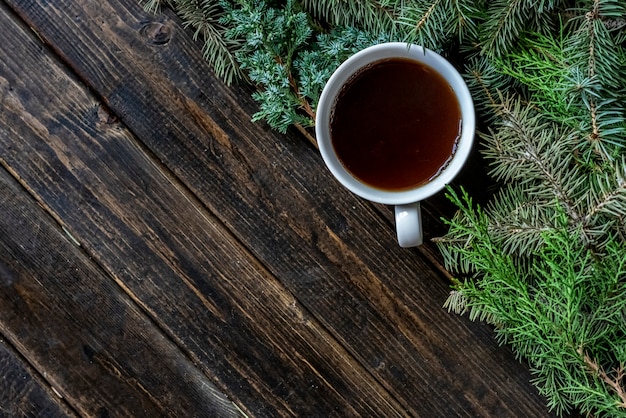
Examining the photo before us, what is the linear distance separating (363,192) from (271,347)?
0.27 metres

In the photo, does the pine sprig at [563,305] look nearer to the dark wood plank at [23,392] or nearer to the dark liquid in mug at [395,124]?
the dark liquid in mug at [395,124]

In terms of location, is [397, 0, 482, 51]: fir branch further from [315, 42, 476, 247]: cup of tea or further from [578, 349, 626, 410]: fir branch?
[578, 349, 626, 410]: fir branch

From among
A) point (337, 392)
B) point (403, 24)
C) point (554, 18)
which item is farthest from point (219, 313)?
point (554, 18)

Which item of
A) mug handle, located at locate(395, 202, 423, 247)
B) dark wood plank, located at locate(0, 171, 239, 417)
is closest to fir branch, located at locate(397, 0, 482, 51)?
mug handle, located at locate(395, 202, 423, 247)

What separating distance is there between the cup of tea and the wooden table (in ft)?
0.26

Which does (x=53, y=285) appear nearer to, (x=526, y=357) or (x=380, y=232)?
(x=380, y=232)

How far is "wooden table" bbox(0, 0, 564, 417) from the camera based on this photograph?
1011 mm

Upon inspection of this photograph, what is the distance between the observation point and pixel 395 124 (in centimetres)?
94

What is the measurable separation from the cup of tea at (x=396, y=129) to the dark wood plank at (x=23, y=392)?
0.54 metres

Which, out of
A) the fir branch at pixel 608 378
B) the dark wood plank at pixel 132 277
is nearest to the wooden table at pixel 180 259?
the dark wood plank at pixel 132 277

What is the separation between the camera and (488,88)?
36.6 inches

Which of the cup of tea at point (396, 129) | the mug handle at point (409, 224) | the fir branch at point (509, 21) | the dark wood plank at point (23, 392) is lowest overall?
the dark wood plank at point (23, 392)

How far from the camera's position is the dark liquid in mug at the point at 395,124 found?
3.05 ft

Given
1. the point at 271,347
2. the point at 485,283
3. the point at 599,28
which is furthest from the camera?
the point at 271,347
